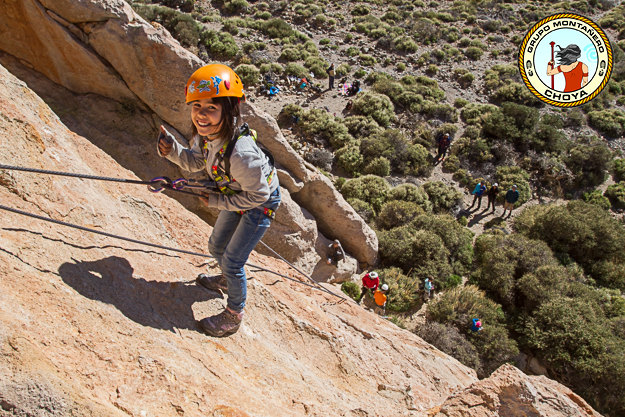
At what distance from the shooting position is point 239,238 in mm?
4012

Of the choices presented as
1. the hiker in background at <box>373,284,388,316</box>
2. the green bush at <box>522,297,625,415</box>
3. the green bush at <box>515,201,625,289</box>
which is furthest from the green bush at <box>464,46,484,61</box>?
the hiker in background at <box>373,284,388,316</box>

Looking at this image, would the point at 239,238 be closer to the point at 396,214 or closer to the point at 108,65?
the point at 108,65

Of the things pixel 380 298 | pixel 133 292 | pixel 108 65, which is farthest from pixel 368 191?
pixel 133 292

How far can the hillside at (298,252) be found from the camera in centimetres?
328

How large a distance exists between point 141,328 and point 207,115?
1.92 m

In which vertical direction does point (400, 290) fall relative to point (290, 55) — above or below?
below

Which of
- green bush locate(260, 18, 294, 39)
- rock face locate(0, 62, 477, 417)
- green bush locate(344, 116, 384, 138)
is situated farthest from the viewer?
green bush locate(260, 18, 294, 39)

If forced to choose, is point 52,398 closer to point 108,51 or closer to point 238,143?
point 238,143

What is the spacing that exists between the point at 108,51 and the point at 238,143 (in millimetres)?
5074

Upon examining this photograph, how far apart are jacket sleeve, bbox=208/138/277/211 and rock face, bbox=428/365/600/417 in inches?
115

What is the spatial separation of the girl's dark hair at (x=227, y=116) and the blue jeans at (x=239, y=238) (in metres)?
0.83

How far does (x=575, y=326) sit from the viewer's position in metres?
11.6

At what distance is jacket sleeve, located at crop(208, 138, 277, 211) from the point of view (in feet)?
11.3

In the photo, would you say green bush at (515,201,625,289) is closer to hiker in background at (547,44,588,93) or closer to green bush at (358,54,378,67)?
hiker in background at (547,44,588,93)
